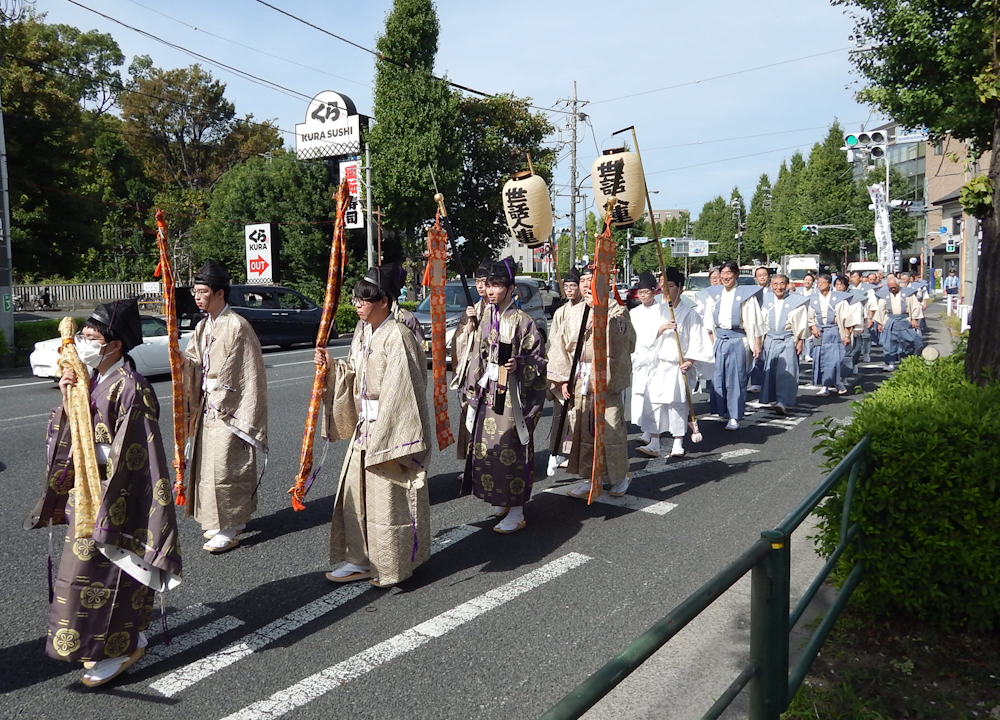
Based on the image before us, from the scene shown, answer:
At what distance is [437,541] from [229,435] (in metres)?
1.43

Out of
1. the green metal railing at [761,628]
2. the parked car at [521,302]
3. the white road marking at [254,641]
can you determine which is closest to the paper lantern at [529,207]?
the white road marking at [254,641]

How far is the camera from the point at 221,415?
4.81 meters

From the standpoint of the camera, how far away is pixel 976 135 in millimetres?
11617

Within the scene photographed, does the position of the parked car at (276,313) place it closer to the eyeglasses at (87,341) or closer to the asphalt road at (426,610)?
the asphalt road at (426,610)

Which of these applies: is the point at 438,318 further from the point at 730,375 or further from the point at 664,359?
the point at 730,375

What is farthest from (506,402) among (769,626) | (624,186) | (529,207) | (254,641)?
(529,207)

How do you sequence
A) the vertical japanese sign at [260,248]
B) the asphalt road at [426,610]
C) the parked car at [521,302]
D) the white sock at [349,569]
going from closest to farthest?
the asphalt road at [426,610], the white sock at [349,569], the parked car at [521,302], the vertical japanese sign at [260,248]

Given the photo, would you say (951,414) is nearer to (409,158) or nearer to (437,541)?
(437,541)

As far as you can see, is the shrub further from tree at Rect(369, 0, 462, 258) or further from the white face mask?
tree at Rect(369, 0, 462, 258)

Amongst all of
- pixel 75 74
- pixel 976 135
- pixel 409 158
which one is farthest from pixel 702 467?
pixel 75 74

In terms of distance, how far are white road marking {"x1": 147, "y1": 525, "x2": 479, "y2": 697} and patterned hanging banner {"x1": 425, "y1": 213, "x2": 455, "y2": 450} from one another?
5.43 ft

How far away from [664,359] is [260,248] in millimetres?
16984

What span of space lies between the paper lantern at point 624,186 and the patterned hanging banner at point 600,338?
1.93m

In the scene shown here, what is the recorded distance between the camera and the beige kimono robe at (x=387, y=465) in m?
4.13
